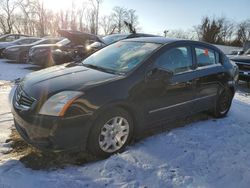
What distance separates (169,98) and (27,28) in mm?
64359

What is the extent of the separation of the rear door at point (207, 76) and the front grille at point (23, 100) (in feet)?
8.72

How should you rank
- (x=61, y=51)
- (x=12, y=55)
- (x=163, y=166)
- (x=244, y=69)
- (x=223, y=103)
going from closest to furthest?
(x=163, y=166), (x=223, y=103), (x=244, y=69), (x=61, y=51), (x=12, y=55)

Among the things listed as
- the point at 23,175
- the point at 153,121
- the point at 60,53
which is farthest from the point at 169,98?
the point at 60,53

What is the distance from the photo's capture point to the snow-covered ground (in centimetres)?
296

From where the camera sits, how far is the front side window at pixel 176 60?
4064 millimetres

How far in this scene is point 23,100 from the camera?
11.1 feet

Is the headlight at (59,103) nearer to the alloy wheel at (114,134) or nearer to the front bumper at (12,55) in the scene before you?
the alloy wheel at (114,134)

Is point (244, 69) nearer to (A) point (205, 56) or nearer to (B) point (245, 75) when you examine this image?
(B) point (245, 75)

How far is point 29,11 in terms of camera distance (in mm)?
55375

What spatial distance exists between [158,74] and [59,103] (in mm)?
1455

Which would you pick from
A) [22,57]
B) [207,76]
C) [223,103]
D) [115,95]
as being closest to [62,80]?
[115,95]

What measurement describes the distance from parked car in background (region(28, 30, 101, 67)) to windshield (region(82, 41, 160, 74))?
18.7ft

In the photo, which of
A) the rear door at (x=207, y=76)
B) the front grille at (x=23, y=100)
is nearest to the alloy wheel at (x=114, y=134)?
the front grille at (x=23, y=100)

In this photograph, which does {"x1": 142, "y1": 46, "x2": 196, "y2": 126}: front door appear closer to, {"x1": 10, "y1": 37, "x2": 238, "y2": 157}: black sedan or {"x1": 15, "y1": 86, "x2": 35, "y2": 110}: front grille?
{"x1": 10, "y1": 37, "x2": 238, "y2": 157}: black sedan
